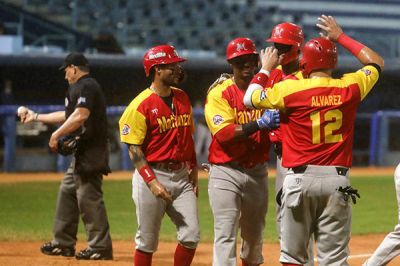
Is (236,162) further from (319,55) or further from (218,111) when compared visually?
(319,55)

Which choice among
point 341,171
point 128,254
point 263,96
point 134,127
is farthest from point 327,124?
point 128,254

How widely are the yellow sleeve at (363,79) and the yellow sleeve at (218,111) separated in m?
0.91

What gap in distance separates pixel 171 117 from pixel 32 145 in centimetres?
1148

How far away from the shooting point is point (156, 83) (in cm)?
632

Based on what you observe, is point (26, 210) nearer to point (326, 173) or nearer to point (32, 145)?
point (32, 145)

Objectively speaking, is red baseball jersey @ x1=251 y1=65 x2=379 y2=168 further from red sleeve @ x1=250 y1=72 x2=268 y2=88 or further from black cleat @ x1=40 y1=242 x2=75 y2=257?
black cleat @ x1=40 y1=242 x2=75 y2=257

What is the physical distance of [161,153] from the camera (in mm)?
6262

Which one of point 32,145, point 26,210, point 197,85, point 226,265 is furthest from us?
point 197,85

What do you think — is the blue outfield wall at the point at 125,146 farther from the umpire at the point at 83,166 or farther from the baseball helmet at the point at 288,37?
the baseball helmet at the point at 288,37

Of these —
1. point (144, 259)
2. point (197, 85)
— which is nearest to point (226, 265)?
point (144, 259)

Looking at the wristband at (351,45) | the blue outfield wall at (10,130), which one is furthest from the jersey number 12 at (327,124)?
the blue outfield wall at (10,130)

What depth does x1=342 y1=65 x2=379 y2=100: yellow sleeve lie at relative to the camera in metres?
5.29

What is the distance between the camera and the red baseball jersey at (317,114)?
204 inches

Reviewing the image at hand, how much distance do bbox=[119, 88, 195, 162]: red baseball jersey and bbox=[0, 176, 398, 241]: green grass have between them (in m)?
3.45
